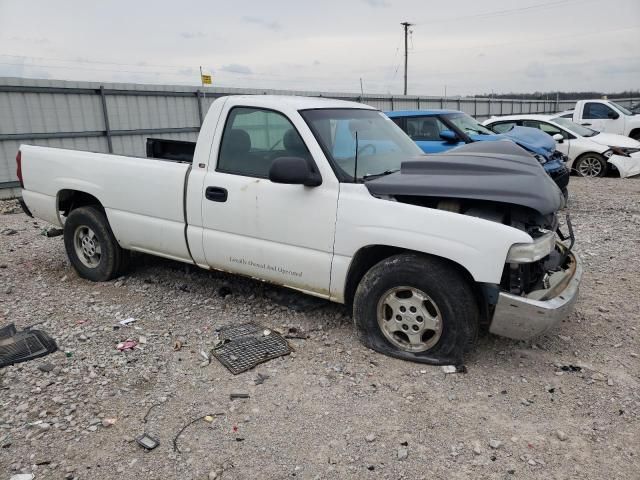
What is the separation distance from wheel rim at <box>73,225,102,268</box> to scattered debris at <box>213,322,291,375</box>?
6.56 ft

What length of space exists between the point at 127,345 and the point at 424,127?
7.03 metres

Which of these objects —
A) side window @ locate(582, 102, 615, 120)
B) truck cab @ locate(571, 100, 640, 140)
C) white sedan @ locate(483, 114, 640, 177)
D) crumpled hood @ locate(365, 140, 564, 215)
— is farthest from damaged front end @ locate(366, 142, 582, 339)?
side window @ locate(582, 102, 615, 120)

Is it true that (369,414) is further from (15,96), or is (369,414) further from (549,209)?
(15,96)

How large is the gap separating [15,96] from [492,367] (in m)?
10.4

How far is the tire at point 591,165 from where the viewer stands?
11805 mm

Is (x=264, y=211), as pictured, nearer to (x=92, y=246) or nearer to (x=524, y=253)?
(x=524, y=253)

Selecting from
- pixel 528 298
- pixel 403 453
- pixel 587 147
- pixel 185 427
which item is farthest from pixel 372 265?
pixel 587 147

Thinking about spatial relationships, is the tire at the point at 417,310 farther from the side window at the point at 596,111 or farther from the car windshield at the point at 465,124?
the side window at the point at 596,111

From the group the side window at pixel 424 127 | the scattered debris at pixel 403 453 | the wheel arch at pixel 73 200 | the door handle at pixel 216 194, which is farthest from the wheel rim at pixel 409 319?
the side window at pixel 424 127

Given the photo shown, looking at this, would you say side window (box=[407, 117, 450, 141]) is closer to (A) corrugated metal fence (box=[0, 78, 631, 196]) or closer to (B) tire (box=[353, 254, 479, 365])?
(B) tire (box=[353, 254, 479, 365])

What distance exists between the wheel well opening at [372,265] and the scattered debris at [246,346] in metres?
0.66

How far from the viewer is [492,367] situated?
12.1ft

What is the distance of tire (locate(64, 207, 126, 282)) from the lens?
5230mm

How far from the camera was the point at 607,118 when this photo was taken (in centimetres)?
1562
